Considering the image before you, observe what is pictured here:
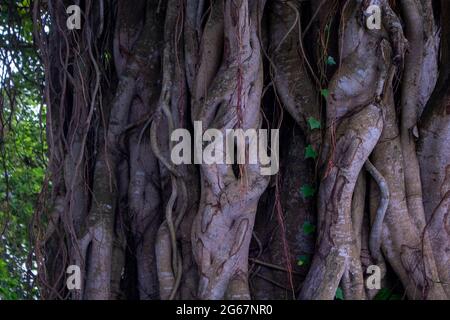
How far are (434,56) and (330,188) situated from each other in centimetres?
87

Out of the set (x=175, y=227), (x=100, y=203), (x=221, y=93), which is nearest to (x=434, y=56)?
(x=221, y=93)

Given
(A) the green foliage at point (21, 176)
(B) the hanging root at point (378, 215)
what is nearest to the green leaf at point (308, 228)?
(B) the hanging root at point (378, 215)

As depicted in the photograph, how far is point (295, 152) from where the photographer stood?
3.18 metres

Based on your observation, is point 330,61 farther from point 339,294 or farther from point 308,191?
point 339,294

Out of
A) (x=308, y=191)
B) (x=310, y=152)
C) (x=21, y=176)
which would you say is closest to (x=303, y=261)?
(x=308, y=191)

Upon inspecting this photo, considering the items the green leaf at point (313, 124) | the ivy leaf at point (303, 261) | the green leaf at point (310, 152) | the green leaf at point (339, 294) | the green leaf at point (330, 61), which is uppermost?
the green leaf at point (330, 61)

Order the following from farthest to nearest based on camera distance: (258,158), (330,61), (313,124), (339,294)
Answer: (330,61) → (313,124) → (258,158) → (339,294)

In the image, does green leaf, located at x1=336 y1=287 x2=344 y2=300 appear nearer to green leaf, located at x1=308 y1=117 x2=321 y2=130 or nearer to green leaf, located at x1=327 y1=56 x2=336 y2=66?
green leaf, located at x1=308 y1=117 x2=321 y2=130

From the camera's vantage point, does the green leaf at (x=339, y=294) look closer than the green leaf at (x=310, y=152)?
Yes

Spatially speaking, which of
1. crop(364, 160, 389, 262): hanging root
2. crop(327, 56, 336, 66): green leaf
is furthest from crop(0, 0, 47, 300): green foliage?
crop(364, 160, 389, 262): hanging root

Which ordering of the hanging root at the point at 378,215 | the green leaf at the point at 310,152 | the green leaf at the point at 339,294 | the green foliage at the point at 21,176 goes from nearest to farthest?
1. the green leaf at the point at 339,294
2. the hanging root at the point at 378,215
3. the green leaf at the point at 310,152
4. the green foliage at the point at 21,176

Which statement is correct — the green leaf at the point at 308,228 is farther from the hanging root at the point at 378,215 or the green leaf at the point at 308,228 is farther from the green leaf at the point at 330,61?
the green leaf at the point at 330,61

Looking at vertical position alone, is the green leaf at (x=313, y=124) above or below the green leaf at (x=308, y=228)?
above

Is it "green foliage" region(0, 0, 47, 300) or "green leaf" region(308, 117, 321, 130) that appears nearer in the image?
"green leaf" region(308, 117, 321, 130)
